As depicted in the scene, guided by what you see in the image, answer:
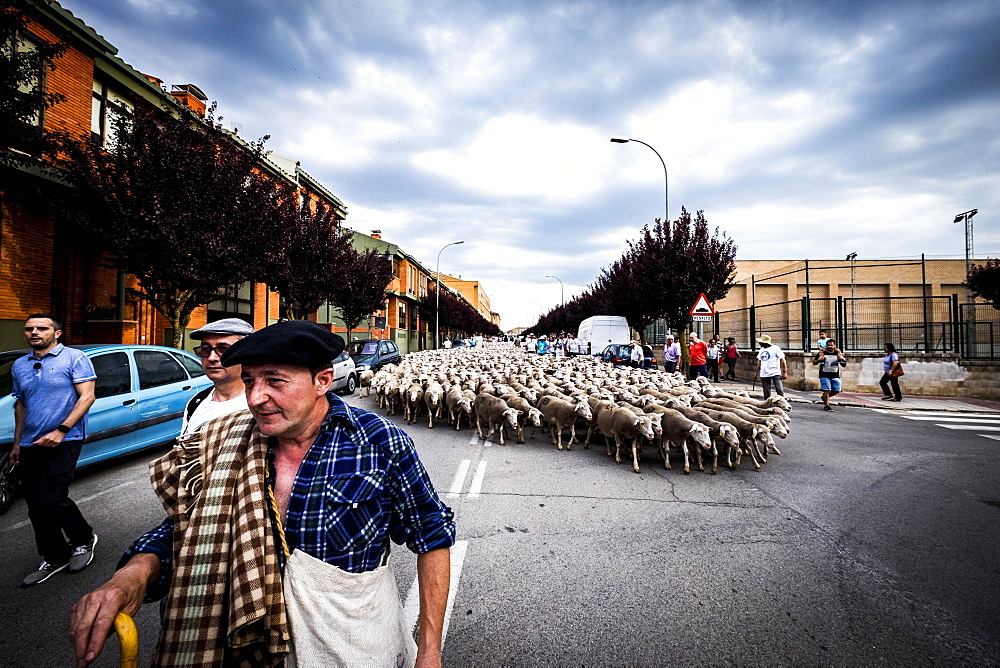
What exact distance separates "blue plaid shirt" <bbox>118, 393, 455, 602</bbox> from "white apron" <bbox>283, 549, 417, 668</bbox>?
5 centimetres

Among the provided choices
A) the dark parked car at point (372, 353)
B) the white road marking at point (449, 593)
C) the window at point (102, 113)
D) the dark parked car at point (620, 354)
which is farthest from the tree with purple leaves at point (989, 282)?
the window at point (102, 113)

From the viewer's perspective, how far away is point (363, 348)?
18.1 meters

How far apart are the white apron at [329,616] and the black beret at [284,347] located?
1.93 feet

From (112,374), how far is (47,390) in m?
2.56

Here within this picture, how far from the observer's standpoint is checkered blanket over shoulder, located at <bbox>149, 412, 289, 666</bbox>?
4.09ft

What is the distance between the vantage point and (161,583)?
4.69 feet

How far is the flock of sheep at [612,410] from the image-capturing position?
628 cm

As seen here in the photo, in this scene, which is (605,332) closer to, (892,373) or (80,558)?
(892,373)

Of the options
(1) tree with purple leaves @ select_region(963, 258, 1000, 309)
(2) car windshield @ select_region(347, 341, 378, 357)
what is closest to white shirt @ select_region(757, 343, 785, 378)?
(2) car windshield @ select_region(347, 341, 378, 357)

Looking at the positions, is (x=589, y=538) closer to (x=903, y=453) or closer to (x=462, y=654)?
(x=462, y=654)

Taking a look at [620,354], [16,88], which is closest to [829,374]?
[620,354]

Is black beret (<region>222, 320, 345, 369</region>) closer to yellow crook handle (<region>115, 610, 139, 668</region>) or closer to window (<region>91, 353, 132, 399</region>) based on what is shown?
yellow crook handle (<region>115, 610, 139, 668</region>)

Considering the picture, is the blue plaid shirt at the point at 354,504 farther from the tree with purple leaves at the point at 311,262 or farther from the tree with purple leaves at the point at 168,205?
the tree with purple leaves at the point at 311,262

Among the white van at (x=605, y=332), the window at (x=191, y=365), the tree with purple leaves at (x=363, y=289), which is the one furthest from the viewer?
the white van at (x=605, y=332)
